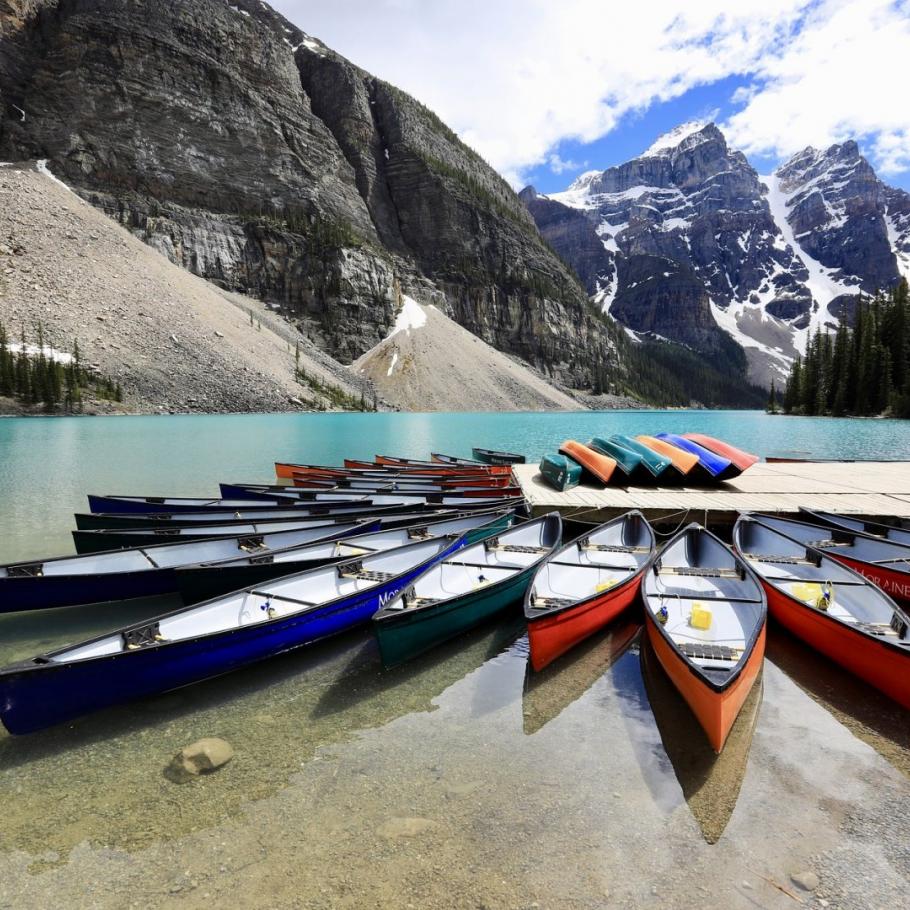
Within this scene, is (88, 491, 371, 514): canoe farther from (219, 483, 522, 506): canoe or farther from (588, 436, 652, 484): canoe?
(588, 436, 652, 484): canoe

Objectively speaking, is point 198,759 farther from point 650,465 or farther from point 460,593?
point 650,465

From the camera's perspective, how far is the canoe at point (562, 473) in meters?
20.2

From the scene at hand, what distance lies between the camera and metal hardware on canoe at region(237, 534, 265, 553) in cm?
1320

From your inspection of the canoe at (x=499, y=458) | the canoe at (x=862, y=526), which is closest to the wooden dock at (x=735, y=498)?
the canoe at (x=862, y=526)

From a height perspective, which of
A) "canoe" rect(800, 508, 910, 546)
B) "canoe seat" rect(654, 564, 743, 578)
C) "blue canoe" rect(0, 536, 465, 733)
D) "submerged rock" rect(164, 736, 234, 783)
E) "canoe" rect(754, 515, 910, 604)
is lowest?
"submerged rock" rect(164, 736, 234, 783)

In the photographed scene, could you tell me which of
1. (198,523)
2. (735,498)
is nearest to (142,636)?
(198,523)

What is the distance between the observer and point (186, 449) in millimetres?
41500

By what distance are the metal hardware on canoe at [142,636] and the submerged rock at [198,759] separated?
183cm

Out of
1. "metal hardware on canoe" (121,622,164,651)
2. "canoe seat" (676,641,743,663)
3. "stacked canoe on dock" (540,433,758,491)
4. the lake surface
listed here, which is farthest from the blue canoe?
"stacked canoe on dock" (540,433,758,491)

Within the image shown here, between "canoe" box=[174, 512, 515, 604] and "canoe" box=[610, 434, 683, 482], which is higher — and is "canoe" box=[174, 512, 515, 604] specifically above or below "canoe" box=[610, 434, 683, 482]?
below

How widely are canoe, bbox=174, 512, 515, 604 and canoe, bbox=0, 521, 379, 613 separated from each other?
35 centimetres

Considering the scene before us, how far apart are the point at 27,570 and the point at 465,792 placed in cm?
1049

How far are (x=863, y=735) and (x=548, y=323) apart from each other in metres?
184

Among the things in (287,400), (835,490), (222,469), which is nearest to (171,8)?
(287,400)
